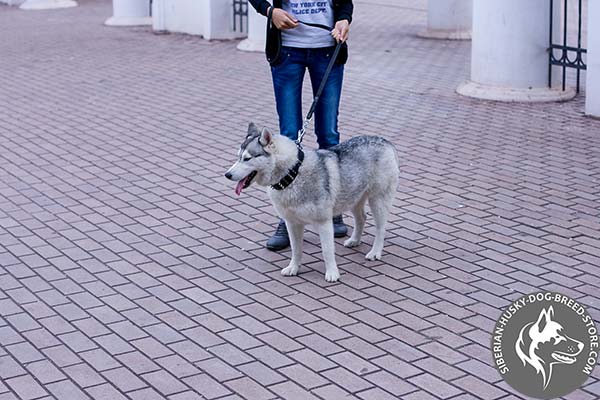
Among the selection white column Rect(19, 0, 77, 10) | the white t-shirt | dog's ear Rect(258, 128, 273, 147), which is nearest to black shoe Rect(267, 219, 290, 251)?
dog's ear Rect(258, 128, 273, 147)

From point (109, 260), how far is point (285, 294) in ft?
4.19

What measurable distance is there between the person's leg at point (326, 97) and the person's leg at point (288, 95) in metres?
0.09

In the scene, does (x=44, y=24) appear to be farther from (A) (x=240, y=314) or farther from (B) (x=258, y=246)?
(A) (x=240, y=314)

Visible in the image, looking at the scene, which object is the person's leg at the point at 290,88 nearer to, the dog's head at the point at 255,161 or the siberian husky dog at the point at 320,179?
the siberian husky dog at the point at 320,179

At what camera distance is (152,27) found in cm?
1772

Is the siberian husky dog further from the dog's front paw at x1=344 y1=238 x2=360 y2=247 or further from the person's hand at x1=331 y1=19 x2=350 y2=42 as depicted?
the person's hand at x1=331 y1=19 x2=350 y2=42

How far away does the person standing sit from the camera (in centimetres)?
690

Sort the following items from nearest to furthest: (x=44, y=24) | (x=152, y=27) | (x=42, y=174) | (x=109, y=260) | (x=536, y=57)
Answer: (x=109, y=260) → (x=42, y=174) → (x=536, y=57) → (x=152, y=27) → (x=44, y=24)

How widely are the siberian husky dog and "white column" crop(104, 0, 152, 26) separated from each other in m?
11.9

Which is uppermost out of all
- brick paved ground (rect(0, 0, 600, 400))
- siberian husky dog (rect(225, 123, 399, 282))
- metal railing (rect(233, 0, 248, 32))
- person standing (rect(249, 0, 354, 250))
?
person standing (rect(249, 0, 354, 250))

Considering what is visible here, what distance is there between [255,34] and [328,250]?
9.02m

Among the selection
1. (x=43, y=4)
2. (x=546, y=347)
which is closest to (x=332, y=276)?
(x=546, y=347)

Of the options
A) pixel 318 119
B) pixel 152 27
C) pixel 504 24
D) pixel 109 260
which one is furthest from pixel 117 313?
pixel 152 27

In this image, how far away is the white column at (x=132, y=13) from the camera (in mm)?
18047
